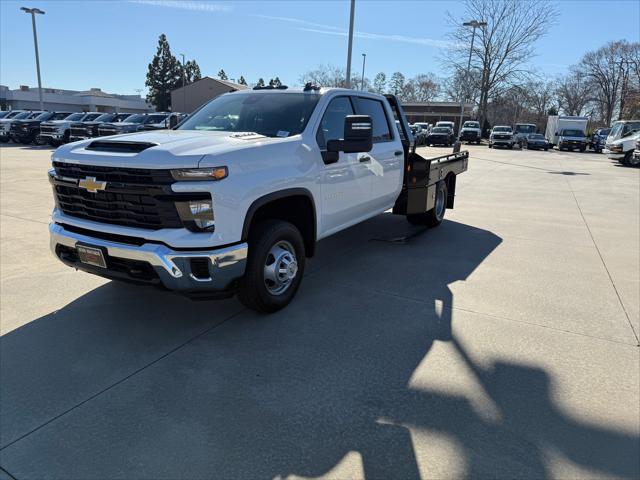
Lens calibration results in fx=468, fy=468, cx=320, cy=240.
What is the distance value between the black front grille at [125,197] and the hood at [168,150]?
0.19 ft

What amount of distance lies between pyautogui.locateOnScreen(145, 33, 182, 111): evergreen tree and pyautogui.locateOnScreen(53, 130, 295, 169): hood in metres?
88.1

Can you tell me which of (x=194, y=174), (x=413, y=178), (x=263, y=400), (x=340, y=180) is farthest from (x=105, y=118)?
(x=263, y=400)

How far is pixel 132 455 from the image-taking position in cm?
242

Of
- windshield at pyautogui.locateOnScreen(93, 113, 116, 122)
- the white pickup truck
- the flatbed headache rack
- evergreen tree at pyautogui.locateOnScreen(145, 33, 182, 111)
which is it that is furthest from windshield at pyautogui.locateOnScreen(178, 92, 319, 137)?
evergreen tree at pyautogui.locateOnScreen(145, 33, 182, 111)

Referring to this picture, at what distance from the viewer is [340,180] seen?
4664 mm

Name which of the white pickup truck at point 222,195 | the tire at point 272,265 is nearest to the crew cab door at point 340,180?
the white pickup truck at point 222,195

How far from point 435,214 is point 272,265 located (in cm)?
437

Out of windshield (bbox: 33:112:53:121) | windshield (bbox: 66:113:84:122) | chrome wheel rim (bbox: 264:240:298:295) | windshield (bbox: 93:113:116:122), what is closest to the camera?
chrome wheel rim (bbox: 264:240:298:295)

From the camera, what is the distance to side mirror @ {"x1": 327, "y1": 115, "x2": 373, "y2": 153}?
4.12m

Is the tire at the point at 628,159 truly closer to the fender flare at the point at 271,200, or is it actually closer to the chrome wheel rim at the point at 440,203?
the chrome wheel rim at the point at 440,203

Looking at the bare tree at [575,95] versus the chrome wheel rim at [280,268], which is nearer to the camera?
the chrome wheel rim at [280,268]

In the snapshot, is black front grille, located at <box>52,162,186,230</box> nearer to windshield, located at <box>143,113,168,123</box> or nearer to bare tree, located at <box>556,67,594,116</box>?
windshield, located at <box>143,113,168,123</box>

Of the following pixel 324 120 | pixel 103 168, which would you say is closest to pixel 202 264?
pixel 103 168

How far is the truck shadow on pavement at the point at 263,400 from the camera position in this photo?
2396 mm
